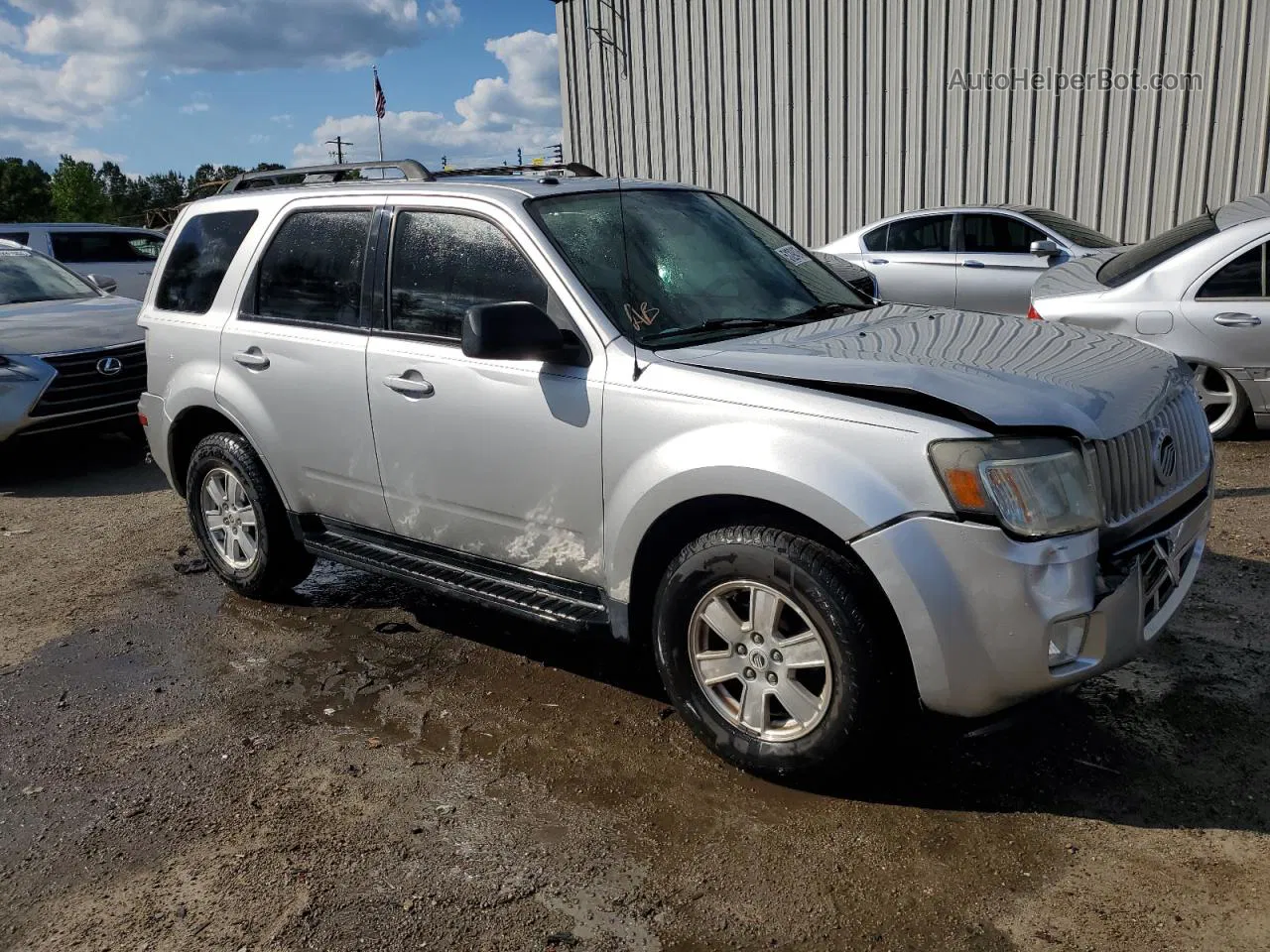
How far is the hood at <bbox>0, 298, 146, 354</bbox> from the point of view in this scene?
806 cm

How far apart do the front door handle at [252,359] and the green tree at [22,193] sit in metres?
94.5

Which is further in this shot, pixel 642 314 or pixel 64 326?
pixel 64 326

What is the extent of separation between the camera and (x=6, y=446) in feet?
26.1

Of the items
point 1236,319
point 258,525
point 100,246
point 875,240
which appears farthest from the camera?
point 100,246

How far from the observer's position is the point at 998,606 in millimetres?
2764

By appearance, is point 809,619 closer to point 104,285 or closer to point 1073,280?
point 1073,280

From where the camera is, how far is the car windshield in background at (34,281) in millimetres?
8984

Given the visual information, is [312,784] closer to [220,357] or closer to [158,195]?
[220,357]

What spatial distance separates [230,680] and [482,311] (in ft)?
6.64

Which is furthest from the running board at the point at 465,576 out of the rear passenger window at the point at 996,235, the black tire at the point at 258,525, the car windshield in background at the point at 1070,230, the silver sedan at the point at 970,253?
the car windshield in background at the point at 1070,230

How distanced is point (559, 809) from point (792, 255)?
245 cm

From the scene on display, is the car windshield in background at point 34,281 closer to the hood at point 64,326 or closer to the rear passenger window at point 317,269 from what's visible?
the hood at point 64,326

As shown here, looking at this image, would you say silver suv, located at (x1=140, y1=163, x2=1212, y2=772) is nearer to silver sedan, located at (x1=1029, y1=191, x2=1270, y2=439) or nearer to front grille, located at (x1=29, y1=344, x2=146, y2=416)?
silver sedan, located at (x1=1029, y1=191, x2=1270, y2=439)

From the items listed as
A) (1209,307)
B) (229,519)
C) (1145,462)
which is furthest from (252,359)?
(1209,307)
